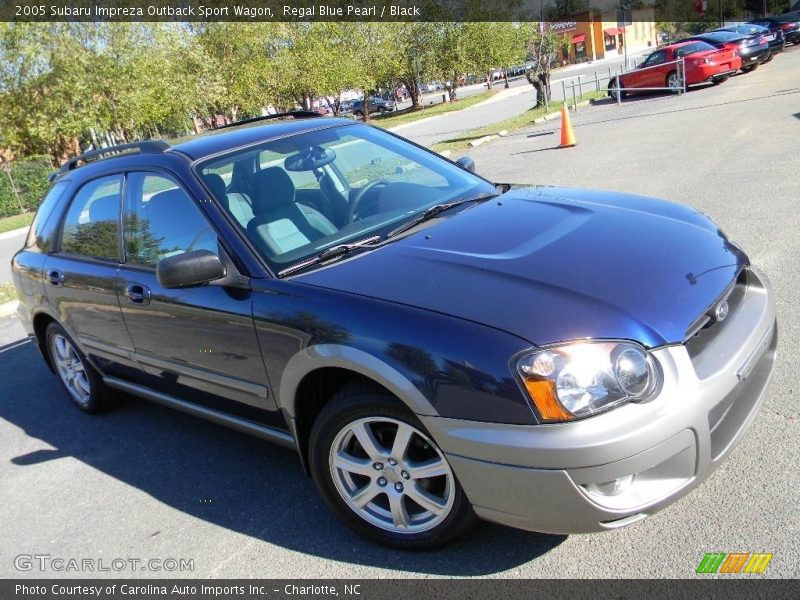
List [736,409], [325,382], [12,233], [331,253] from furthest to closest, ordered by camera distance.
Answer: [12,233] < [331,253] < [325,382] < [736,409]

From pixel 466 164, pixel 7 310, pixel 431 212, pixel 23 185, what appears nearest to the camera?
pixel 431 212

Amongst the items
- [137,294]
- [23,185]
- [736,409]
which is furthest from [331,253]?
[23,185]

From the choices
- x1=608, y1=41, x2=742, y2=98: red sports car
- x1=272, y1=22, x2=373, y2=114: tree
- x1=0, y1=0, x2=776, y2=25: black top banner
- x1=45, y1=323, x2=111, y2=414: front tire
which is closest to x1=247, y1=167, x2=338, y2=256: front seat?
x1=45, y1=323, x2=111, y2=414: front tire

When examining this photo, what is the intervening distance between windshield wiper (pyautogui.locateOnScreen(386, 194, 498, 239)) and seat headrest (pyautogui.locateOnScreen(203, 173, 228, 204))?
33.6 inches

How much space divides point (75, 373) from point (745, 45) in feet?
73.7

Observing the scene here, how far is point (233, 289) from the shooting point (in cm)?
313

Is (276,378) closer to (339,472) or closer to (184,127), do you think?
(339,472)

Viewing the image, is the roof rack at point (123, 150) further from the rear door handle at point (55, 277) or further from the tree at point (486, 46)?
the tree at point (486, 46)

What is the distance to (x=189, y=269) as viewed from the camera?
301cm

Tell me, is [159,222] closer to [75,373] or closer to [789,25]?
[75,373]

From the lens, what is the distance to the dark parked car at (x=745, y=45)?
819 inches

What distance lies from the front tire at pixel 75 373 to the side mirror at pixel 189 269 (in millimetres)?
2016

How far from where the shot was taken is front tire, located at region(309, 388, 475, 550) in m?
2.64

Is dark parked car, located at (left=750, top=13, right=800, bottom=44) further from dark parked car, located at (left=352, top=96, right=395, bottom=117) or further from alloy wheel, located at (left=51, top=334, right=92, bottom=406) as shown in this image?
alloy wheel, located at (left=51, top=334, right=92, bottom=406)
